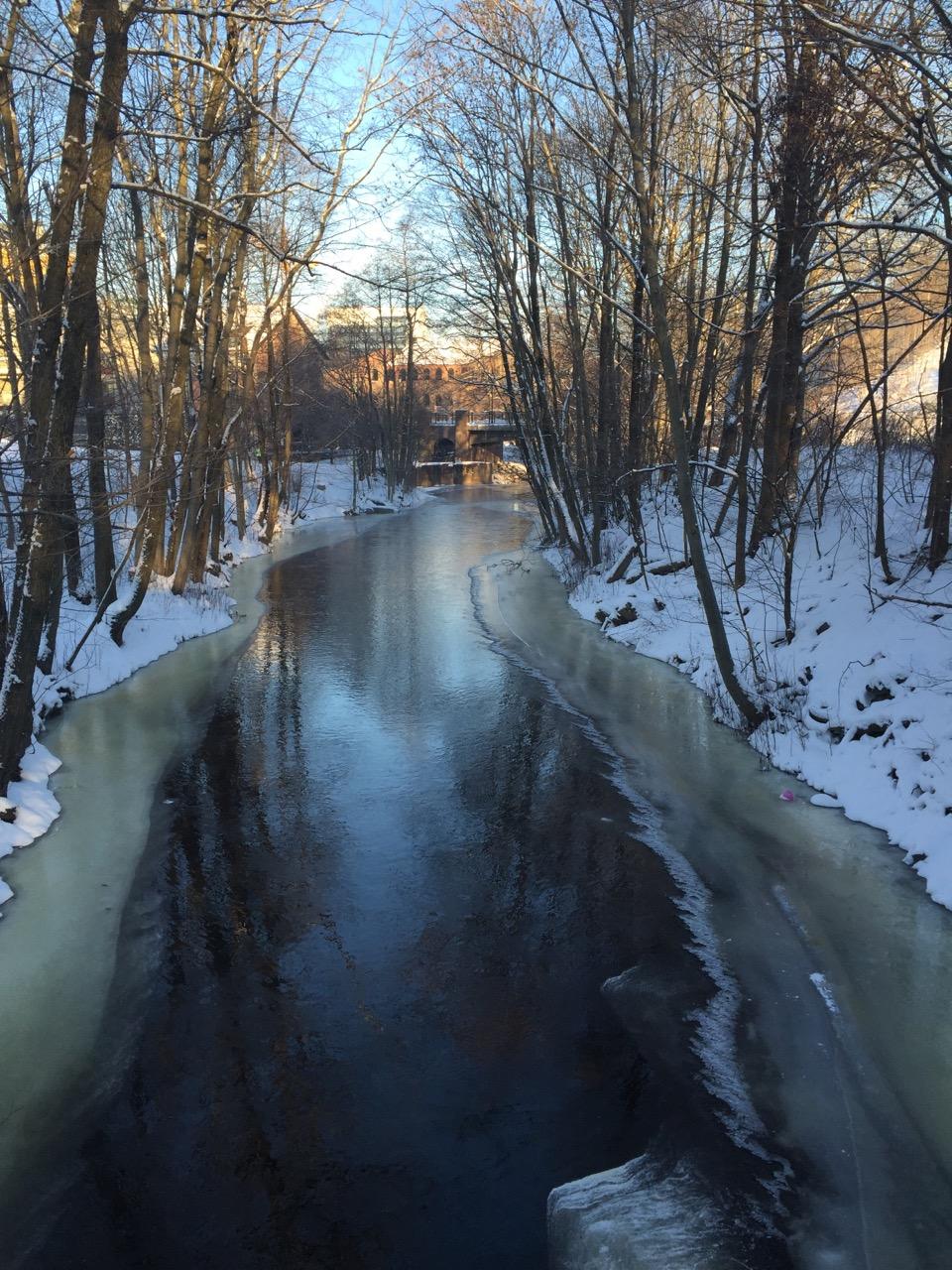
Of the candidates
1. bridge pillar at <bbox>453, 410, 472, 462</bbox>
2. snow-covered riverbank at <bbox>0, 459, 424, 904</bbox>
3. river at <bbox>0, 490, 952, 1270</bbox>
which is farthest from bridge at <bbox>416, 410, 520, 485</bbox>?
river at <bbox>0, 490, 952, 1270</bbox>

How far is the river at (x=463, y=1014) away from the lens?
3762 millimetres

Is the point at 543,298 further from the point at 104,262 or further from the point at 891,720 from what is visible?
the point at 891,720

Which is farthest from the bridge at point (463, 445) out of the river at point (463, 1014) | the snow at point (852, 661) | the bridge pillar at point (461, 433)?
the river at point (463, 1014)

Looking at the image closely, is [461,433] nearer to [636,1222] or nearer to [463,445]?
[463,445]

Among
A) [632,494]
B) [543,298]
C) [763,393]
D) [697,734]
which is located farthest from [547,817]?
[543,298]

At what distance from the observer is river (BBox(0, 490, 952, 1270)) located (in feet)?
12.3

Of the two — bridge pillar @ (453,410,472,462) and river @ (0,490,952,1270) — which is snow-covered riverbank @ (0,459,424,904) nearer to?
river @ (0,490,952,1270)

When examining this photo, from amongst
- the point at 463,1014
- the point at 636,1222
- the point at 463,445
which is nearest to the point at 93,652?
the point at 463,1014

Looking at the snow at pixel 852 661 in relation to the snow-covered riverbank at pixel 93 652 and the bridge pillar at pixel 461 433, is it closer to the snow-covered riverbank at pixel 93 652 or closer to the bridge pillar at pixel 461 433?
the snow-covered riverbank at pixel 93 652

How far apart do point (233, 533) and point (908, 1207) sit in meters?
27.6

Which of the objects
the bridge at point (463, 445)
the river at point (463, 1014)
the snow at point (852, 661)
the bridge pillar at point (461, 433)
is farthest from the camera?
the bridge pillar at point (461, 433)

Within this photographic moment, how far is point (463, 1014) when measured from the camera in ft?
16.8

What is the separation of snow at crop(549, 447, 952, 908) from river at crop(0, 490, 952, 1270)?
42 centimetres

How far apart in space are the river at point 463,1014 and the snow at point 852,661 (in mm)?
417
